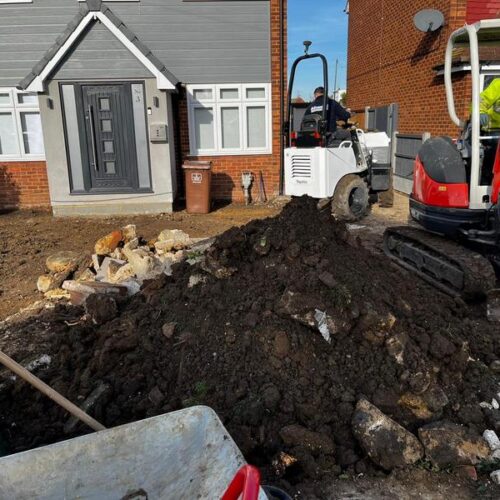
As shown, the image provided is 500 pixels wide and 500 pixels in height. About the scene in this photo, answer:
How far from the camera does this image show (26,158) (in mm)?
12422

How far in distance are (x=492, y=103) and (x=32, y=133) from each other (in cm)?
1066

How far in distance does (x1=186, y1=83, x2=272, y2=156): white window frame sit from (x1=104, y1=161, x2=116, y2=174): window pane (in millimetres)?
1991

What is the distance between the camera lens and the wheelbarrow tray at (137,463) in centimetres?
241

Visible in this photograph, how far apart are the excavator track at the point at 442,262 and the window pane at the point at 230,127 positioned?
20.6 feet

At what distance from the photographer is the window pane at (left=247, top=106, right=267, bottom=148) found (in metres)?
12.5

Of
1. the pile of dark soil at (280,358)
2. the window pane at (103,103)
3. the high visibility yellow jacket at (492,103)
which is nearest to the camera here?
the pile of dark soil at (280,358)

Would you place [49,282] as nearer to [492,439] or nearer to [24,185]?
[492,439]

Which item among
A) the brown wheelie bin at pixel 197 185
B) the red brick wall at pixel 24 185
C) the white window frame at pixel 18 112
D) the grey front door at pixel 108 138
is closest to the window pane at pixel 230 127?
the brown wheelie bin at pixel 197 185

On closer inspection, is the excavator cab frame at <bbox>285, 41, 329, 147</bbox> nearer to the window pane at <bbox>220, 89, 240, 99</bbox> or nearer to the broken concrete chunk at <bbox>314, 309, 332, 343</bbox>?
the window pane at <bbox>220, 89, 240, 99</bbox>

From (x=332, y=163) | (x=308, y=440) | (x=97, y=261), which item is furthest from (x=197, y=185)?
(x=308, y=440)

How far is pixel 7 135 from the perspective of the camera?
→ 40.4ft

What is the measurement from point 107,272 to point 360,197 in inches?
210

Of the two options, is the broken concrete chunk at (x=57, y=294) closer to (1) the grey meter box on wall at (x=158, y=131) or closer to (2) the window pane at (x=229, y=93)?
(1) the grey meter box on wall at (x=158, y=131)

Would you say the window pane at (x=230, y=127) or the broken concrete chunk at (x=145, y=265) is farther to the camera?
the window pane at (x=230, y=127)
